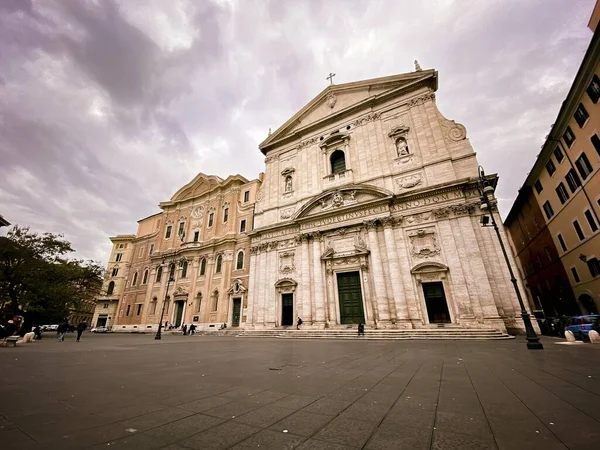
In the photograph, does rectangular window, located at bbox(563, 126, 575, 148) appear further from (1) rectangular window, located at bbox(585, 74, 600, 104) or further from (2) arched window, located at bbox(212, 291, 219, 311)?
(2) arched window, located at bbox(212, 291, 219, 311)

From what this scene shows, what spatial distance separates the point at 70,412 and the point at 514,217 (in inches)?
1639

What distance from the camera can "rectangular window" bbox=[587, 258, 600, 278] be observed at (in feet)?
58.8

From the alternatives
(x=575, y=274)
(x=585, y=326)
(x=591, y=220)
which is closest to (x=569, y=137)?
(x=591, y=220)

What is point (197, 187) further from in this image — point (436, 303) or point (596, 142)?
point (596, 142)

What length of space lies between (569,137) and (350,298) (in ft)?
64.4

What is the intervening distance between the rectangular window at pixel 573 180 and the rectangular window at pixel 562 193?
3.23 ft

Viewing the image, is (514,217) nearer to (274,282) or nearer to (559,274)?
(559,274)

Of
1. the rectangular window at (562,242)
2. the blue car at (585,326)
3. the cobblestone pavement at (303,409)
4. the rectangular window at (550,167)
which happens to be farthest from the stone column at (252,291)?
the rectangular window at (550,167)

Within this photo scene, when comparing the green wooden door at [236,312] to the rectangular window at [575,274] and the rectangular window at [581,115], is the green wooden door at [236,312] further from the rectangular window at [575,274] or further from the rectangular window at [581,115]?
the rectangular window at [581,115]

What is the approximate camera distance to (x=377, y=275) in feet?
59.9

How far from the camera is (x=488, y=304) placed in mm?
14984

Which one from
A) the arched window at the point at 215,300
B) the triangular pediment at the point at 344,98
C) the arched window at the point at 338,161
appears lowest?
the arched window at the point at 215,300

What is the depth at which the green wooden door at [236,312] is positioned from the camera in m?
25.8

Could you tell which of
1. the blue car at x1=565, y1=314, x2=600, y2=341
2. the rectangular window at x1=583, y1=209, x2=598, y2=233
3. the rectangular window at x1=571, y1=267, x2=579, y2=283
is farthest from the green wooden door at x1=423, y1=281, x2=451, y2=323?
the rectangular window at x1=571, y1=267, x2=579, y2=283
